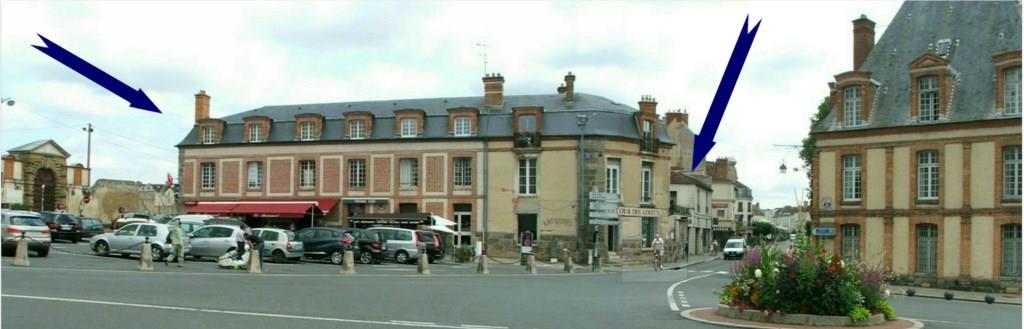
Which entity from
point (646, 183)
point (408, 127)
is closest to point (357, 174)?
point (408, 127)

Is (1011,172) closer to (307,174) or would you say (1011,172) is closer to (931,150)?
(931,150)

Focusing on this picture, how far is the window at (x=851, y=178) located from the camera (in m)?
37.4

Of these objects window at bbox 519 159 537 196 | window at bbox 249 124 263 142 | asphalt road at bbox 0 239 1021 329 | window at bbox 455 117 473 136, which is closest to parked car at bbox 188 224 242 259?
asphalt road at bbox 0 239 1021 329

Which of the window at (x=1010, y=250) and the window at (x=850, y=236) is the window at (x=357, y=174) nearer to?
the window at (x=850, y=236)

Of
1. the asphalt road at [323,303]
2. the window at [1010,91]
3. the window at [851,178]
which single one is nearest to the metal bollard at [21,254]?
the asphalt road at [323,303]

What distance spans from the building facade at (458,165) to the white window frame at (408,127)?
0.07 metres

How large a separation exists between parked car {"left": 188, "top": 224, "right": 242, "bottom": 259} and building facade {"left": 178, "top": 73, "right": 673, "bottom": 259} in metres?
15.5

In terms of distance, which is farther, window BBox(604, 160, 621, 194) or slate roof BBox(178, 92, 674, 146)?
slate roof BBox(178, 92, 674, 146)

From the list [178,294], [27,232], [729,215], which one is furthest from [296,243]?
[729,215]

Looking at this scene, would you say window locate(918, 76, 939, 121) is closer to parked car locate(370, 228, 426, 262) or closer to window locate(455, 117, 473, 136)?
parked car locate(370, 228, 426, 262)

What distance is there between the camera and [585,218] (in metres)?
48.6

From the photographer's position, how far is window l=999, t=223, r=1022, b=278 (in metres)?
32.4

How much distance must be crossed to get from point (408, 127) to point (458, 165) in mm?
3381

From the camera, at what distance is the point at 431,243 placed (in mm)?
41438
